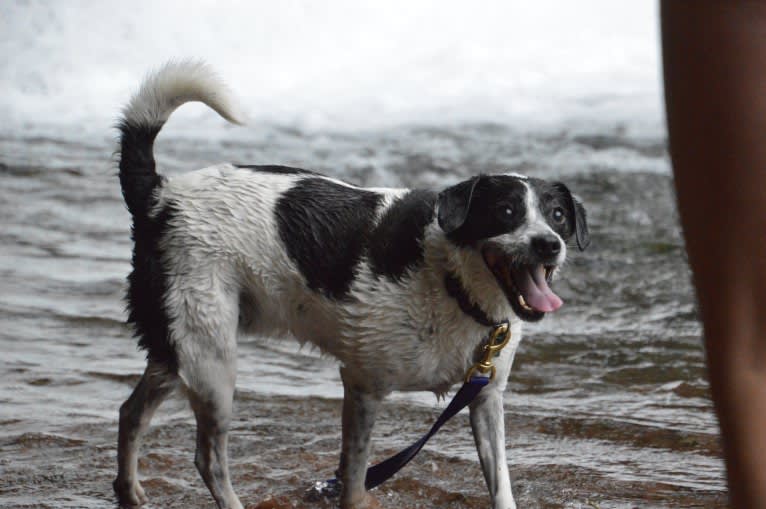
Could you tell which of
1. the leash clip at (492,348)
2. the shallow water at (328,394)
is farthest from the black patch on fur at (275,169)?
the leash clip at (492,348)

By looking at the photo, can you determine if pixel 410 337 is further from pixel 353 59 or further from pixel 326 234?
pixel 353 59

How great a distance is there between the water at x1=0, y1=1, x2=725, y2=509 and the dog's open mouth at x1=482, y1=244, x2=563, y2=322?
91 cm

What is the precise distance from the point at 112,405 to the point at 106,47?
12.0 metres

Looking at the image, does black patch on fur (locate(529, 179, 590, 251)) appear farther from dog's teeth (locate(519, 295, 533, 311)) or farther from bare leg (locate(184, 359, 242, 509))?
bare leg (locate(184, 359, 242, 509))

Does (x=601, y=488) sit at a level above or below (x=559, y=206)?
below

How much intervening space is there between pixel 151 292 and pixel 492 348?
3.71 feet

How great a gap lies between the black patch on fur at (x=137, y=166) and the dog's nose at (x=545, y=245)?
4.53ft

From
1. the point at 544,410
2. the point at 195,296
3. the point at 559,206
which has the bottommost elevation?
the point at 544,410

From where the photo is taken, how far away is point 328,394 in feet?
18.1

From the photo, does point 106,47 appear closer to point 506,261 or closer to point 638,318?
point 638,318

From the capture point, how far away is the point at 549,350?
639 centimetres

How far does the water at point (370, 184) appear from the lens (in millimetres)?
4504

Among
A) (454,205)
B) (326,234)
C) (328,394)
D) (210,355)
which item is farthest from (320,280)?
(328,394)

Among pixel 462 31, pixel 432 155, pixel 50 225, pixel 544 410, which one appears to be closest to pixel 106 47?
pixel 462 31
